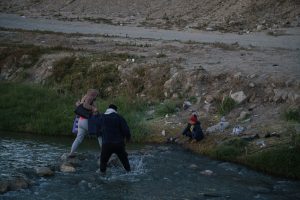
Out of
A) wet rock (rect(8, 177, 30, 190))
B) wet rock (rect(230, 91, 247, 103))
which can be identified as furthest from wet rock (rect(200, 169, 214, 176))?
wet rock (rect(230, 91, 247, 103))

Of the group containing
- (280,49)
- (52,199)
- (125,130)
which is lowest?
(52,199)

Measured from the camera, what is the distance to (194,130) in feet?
54.2

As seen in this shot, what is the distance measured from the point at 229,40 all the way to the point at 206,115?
40.7 feet

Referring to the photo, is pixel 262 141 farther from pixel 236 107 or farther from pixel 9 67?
pixel 9 67

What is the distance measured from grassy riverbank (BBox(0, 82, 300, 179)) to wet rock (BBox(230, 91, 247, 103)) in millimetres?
1956

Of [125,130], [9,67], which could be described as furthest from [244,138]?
[9,67]

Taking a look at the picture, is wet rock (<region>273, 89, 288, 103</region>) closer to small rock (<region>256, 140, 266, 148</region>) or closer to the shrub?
the shrub

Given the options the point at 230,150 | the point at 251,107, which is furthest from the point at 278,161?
the point at 251,107

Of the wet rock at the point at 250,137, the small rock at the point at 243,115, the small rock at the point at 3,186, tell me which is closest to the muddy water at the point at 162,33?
the small rock at the point at 243,115

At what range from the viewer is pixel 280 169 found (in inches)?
555

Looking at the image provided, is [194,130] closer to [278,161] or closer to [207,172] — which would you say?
[207,172]

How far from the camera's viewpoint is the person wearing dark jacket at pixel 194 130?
16.4 meters

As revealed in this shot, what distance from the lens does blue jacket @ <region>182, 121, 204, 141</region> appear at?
16.5 meters

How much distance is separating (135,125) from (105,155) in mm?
4778
